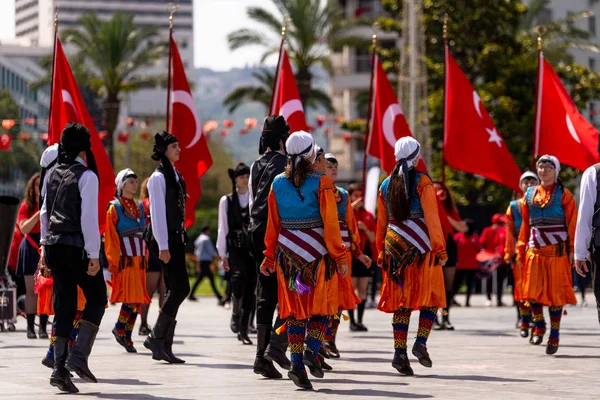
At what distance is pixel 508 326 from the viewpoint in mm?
19453

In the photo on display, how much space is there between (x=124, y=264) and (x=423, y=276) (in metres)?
4.12

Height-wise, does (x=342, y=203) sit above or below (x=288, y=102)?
below

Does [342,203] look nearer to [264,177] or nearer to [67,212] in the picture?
[264,177]

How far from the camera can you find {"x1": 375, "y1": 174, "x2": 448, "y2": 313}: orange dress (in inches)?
433

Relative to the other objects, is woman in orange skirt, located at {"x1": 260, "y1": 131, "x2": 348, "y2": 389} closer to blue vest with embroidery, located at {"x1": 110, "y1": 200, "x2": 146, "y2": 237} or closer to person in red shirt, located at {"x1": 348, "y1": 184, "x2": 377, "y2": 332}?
blue vest with embroidery, located at {"x1": 110, "y1": 200, "x2": 146, "y2": 237}

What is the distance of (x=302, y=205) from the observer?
33.3 feet

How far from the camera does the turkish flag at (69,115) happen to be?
49.5 feet

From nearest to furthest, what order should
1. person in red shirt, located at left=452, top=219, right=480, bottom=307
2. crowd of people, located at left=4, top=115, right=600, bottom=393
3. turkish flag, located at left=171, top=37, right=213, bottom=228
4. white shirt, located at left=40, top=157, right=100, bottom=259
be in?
white shirt, located at left=40, top=157, right=100, bottom=259 < crowd of people, located at left=4, top=115, right=600, bottom=393 < turkish flag, located at left=171, top=37, right=213, bottom=228 < person in red shirt, located at left=452, top=219, right=480, bottom=307

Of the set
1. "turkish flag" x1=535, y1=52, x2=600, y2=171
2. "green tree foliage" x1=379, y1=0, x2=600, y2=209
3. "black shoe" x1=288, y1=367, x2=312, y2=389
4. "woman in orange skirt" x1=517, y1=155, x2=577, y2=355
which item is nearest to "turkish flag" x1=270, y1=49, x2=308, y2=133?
"turkish flag" x1=535, y1=52, x2=600, y2=171

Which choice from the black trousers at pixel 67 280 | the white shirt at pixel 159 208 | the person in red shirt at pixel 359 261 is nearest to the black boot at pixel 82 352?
the black trousers at pixel 67 280

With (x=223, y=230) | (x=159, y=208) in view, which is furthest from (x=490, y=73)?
(x=159, y=208)

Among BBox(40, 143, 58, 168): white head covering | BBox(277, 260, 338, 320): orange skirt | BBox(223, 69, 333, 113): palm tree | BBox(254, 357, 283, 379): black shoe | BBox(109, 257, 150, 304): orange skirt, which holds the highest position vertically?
BBox(223, 69, 333, 113): palm tree

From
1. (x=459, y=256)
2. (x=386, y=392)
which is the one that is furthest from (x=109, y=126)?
(x=386, y=392)

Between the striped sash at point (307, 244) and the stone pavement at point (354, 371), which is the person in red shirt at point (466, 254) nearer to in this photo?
the stone pavement at point (354, 371)
